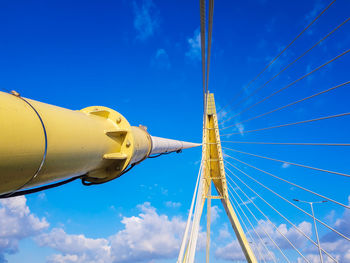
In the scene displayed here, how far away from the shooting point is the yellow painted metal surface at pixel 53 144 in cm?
81

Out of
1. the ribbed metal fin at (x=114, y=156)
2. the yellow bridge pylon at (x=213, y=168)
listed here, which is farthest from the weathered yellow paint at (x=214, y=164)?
the ribbed metal fin at (x=114, y=156)

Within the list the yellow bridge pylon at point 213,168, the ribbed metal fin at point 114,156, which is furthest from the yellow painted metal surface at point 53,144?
the yellow bridge pylon at point 213,168

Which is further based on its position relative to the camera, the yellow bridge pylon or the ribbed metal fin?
the yellow bridge pylon

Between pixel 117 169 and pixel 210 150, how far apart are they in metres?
8.96

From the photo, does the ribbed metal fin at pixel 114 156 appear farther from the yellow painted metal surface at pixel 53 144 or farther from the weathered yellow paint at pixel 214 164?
the weathered yellow paint at pixel 214 164

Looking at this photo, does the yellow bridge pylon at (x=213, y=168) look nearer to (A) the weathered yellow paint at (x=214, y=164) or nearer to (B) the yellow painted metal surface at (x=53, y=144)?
(A) the weathered yellow paint at (x=214, y=164)

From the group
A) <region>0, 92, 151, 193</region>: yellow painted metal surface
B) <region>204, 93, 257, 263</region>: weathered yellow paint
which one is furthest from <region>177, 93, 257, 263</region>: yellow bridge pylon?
<region>0, 92, 151, 193</region>: yellow painted metal surface

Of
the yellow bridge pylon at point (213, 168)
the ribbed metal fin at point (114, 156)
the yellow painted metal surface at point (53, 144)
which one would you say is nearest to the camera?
the yellow painted metal surface at point (53, 144)

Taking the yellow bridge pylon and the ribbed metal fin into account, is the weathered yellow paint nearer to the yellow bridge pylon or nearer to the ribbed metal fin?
the yellow bridge pylon

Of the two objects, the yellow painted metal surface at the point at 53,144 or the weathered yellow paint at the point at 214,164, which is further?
the weathered yellow paint at the point at 214,164

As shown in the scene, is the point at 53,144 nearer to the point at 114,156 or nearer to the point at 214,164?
the point at 114,156

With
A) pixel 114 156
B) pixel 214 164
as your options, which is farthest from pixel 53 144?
pixel 214 164

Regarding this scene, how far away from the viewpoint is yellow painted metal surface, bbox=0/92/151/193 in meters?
0.81

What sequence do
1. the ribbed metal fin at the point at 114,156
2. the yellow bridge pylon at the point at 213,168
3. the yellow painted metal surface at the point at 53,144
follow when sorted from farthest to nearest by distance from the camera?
the yellow bridge pylon at the point at 213,168 < the ribbed metal fin at the point at 114,156 < the yellow painted metal surface at the point at 53,144
